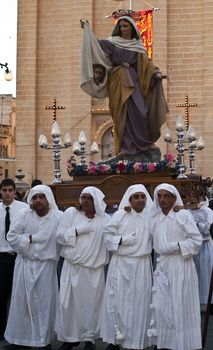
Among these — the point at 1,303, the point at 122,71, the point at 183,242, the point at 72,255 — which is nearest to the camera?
the point at 183,242

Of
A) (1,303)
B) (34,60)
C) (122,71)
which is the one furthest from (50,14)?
(1,303)

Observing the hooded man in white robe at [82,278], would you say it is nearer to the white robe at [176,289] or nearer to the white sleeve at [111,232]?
the white sleeve at [111,232]

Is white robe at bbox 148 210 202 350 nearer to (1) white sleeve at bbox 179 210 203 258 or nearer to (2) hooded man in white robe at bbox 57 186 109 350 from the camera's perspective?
(1) white sleeve at bbox 179 210 203 258

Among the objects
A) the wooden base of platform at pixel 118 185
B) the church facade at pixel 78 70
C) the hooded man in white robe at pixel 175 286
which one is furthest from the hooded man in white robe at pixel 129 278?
the church facade at pixel 78 70

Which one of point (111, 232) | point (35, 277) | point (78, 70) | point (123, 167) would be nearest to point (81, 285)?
point (35, 277)

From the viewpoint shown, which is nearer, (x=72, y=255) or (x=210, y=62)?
(x=72, y=255)

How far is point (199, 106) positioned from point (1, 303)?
787 inches

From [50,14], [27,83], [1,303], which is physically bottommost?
[1,303]

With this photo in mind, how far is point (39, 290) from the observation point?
25.9ft

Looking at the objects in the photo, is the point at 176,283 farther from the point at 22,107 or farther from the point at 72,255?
the point at 22,107

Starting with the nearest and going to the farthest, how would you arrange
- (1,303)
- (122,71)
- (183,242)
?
1. (183,242)
2. (1,303)
3. (122,71)

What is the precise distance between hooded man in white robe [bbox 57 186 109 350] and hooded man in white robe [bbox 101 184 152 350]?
0.82 ft

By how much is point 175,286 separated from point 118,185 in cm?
386

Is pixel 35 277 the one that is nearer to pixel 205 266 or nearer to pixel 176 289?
pixel 176 289
